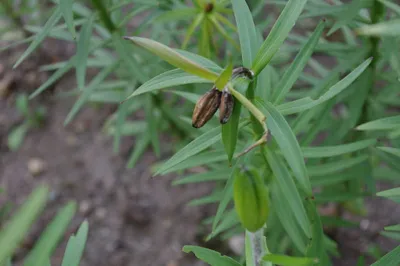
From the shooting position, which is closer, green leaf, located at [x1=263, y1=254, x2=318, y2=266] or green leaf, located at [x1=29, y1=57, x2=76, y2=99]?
green leaf, located at [x1=263, y1=254, x2=318, y2=266]

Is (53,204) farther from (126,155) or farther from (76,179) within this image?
(126,155)

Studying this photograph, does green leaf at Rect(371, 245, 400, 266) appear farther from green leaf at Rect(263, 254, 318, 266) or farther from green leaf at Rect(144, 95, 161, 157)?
green leaf at Rect(144, 95, 161, 157)

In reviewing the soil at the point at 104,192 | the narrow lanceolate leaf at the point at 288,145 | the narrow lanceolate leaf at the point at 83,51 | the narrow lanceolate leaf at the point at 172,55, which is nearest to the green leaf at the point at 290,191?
the narrow lanceolate leaf at the point at 288,145

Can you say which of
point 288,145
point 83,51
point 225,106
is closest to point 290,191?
point 288,145

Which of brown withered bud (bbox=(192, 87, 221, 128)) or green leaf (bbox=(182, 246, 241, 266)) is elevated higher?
brown withered bud (bbox=(192, 87, 221, 128))

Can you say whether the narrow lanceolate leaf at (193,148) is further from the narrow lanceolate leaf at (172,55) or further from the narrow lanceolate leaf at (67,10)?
the narrow lanceolate leaf at (67,10)

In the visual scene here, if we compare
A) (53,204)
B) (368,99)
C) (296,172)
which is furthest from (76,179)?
(296,172)

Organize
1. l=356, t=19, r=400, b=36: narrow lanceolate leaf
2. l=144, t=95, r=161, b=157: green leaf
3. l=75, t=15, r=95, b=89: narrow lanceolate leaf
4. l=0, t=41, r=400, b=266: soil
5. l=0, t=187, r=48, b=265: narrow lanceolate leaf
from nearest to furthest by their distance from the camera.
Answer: l=0, t=187, r=48, b=265: narrow lanceolate leaf < l=356, t=19, r=400, b=36: narrow lanceolate leaf < l=75, t=15, r=95, b=89: narrow lanceolate leaf < l=144, t=95, r=161, b=157: green leaf < l=0, t=41, r=400, b=266: soil

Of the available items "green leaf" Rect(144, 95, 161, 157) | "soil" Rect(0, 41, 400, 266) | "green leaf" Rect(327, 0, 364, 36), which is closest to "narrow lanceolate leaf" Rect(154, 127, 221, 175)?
"green leaf" Rect(327, 0, 364, 36)
